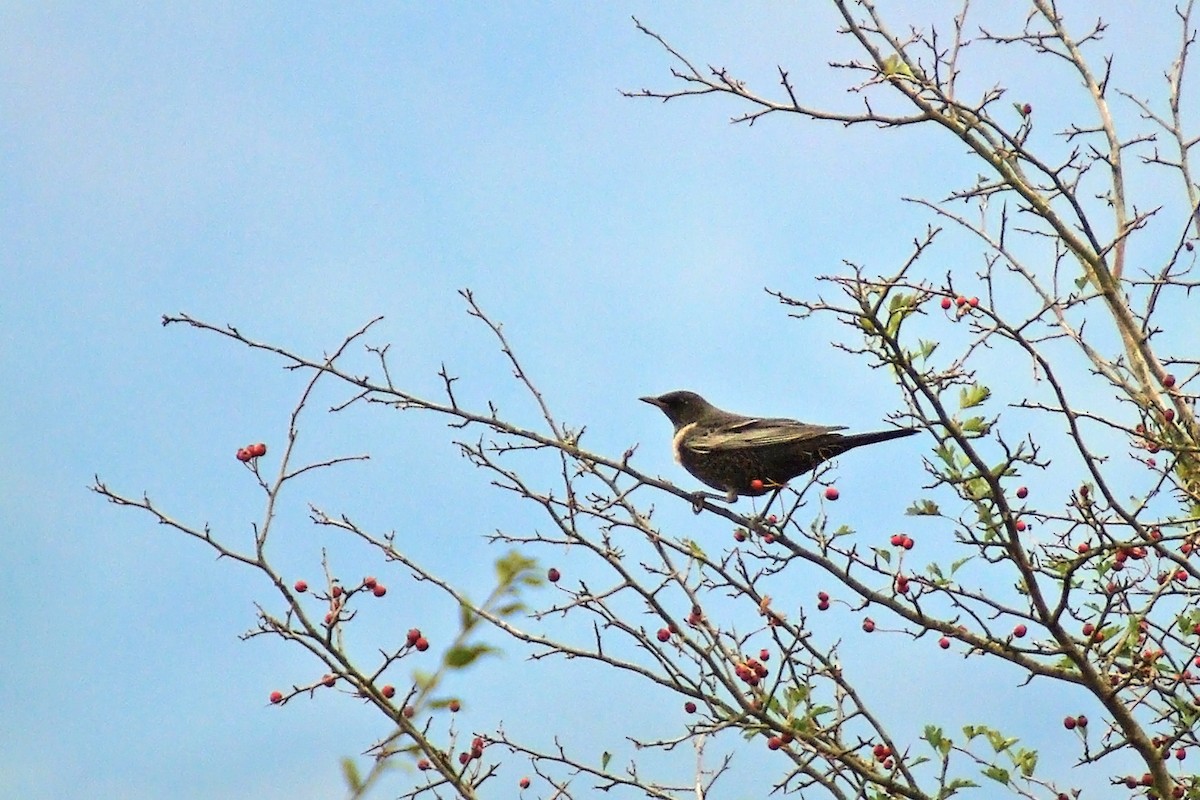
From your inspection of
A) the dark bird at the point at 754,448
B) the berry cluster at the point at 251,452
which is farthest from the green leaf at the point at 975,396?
the berry cluster at the point at 251,452

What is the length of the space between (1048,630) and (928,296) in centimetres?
161

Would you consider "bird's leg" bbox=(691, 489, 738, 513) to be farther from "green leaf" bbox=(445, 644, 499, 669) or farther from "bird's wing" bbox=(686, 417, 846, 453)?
"green leaf" bbox=(445, 644, 499, 669)

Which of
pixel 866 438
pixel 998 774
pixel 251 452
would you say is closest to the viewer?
pixel 251 452

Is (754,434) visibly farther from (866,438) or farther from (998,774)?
(998,774)

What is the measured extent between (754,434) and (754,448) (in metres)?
0.18

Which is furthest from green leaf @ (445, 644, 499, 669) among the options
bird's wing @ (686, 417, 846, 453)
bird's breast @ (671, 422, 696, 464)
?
bird's breast @ (671, 422, 696, 464)

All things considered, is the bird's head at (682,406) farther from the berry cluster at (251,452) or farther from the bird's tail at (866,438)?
the berry cluster at (251,452)

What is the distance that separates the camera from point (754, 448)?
828 centimetres

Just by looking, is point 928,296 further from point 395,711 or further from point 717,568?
point 395,711

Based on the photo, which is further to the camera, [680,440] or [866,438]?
[680,440]

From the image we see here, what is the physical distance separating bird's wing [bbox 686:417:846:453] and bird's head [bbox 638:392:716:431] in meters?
0.71

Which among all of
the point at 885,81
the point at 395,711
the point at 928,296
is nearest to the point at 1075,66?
the point at 885,81

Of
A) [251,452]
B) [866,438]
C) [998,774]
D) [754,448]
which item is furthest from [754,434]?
[251,452]

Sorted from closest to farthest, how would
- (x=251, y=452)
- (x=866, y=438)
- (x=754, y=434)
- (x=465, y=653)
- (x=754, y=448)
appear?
(x=465, y=653), (x=251, y=452), (x=866, y=438), (x=754, y=448), (x=754, y=434)
